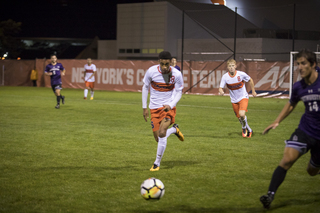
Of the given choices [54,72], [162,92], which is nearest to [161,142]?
[162,92]

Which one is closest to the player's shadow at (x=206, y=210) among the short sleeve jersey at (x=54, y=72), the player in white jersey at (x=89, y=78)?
the short sleeve jersey at (x=54, y=72)

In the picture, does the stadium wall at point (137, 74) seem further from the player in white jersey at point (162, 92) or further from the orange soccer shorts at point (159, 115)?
the orange soccer shorts at point (159, 115)

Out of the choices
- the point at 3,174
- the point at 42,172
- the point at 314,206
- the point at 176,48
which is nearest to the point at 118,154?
the point at 42,172

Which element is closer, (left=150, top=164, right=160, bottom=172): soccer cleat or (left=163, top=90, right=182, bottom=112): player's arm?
(left=150, top=164, right=160, bottom=172): soccer cleat

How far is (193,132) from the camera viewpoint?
1122cm

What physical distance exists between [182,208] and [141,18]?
134ft

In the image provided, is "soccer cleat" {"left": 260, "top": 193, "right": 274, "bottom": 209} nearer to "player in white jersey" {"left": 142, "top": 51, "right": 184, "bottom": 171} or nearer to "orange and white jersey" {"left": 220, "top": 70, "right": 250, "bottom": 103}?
"player in white jersey" {"left": 142, "top": 51, "right": 184, "bottom": 171}

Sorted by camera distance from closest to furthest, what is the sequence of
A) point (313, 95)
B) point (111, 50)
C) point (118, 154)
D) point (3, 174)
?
1. point (313, 95)
2. point (3, 174)
3. point (118, 154)
4. point (111, 50)

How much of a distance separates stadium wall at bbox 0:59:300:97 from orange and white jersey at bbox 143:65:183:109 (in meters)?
18.2

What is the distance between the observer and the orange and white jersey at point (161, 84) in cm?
708

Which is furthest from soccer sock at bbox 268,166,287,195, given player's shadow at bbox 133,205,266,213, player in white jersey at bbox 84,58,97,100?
player in white jersey at bbox 84,58,97,100

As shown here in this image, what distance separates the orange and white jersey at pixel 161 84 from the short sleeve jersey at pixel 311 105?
2678mm

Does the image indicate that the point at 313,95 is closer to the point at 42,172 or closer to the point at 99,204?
the point at 99,204

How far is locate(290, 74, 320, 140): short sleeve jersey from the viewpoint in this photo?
4668 mm
